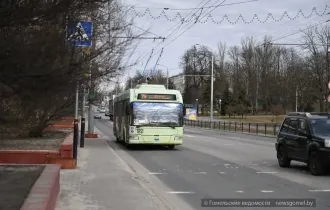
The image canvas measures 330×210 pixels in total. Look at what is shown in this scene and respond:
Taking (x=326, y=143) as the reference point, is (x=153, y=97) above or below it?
above

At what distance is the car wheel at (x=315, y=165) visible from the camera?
12.4 metres

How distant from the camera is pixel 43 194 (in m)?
6.76

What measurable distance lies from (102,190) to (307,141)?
20.2 feet

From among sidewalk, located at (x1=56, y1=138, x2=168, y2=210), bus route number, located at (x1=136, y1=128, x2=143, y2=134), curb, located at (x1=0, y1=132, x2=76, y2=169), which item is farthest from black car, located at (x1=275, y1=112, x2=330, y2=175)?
bus route number, located at (x1=136, y1=128, x2=143, y2=134)

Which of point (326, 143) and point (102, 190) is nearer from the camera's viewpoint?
point (102, 190)

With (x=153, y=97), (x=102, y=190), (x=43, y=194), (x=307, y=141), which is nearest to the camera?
(x=43, y=194)

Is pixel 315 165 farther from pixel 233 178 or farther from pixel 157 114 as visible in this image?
pixel 157 114

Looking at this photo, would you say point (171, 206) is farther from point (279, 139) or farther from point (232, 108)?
point (232, 108)

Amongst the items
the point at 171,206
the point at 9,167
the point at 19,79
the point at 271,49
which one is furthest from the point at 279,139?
the point at 271,49

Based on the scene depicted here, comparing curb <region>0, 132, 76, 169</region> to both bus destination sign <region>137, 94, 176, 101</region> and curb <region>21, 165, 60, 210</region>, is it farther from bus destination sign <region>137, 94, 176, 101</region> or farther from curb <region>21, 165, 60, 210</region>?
bus destination sign <region>137, 94, 176, 101</region>

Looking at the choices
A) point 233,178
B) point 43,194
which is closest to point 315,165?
point 233,178

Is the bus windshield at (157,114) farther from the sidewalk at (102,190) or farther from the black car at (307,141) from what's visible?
the black car at (307,141)

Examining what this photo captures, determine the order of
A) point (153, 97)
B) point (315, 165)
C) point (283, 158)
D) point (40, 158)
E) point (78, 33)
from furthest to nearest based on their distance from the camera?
point (153, 97) < point (283, 158) < point (40, 158) < point (315, 165) < point (78, 33)

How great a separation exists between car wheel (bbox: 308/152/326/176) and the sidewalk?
4.81 meters
